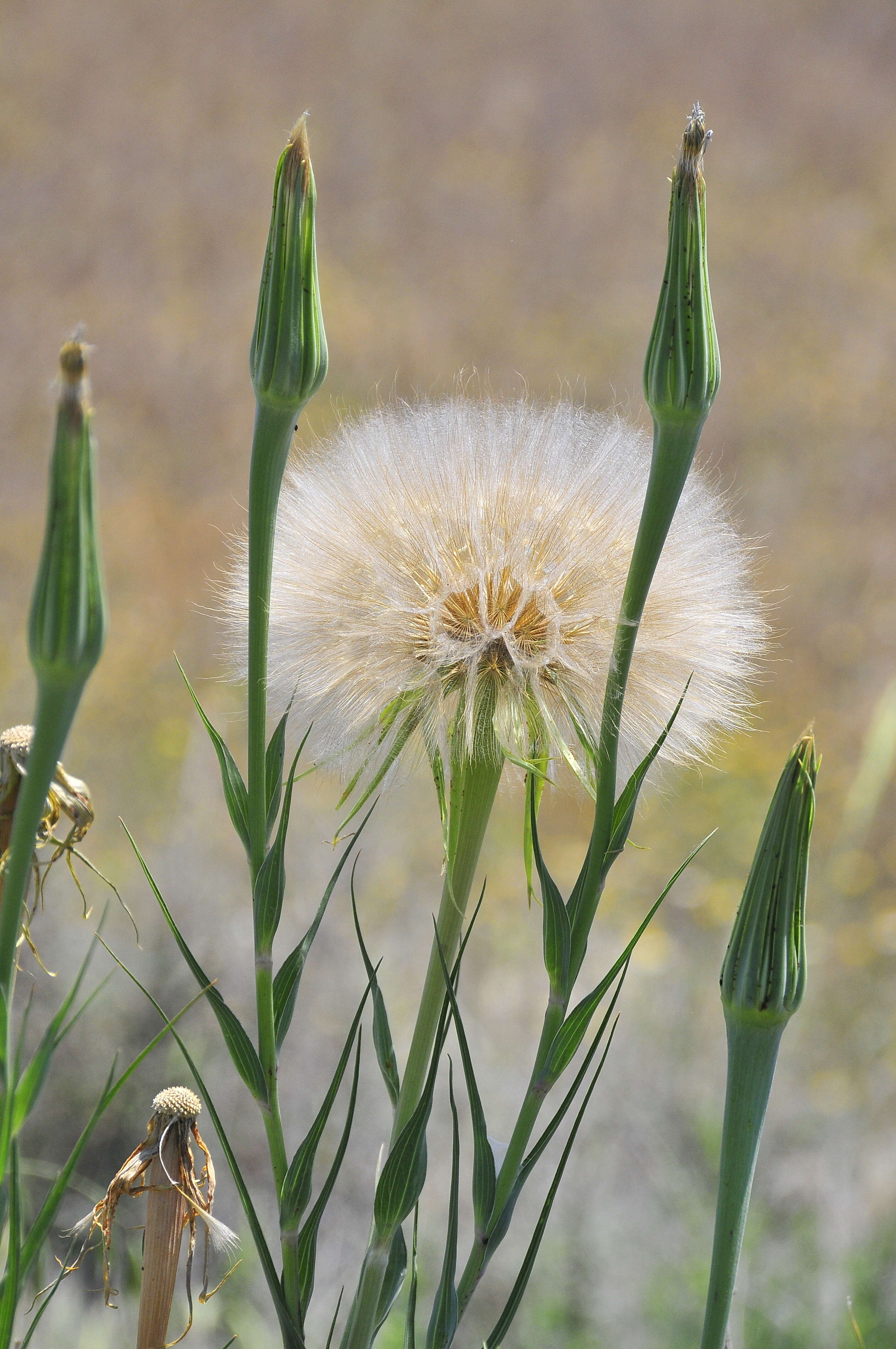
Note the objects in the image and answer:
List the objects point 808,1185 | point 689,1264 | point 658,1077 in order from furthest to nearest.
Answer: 1. point 658,1077
2. point 808,1185
3. point 689,1264

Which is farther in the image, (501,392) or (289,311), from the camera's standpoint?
(501,392)

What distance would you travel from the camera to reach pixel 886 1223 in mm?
947

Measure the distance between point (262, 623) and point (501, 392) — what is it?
0.52 feet

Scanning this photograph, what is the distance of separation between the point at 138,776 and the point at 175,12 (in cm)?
254

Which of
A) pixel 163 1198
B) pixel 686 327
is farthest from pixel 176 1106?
pixel 686 327

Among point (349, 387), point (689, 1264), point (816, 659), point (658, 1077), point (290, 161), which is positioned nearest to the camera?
point (290, 161)

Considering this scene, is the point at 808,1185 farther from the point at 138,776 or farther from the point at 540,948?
the point at 138,776

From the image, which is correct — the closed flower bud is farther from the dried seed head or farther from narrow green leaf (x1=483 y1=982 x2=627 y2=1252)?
the dried seed head

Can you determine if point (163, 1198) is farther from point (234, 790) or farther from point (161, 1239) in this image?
point (234, 790)

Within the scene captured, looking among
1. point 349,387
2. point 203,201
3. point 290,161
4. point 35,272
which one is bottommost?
point 290,161

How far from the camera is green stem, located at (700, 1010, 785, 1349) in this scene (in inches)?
10.2

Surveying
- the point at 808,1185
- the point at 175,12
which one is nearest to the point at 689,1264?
the point at 808,1185

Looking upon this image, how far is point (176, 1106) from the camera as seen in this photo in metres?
0.29

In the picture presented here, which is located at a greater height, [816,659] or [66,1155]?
[816,659]
